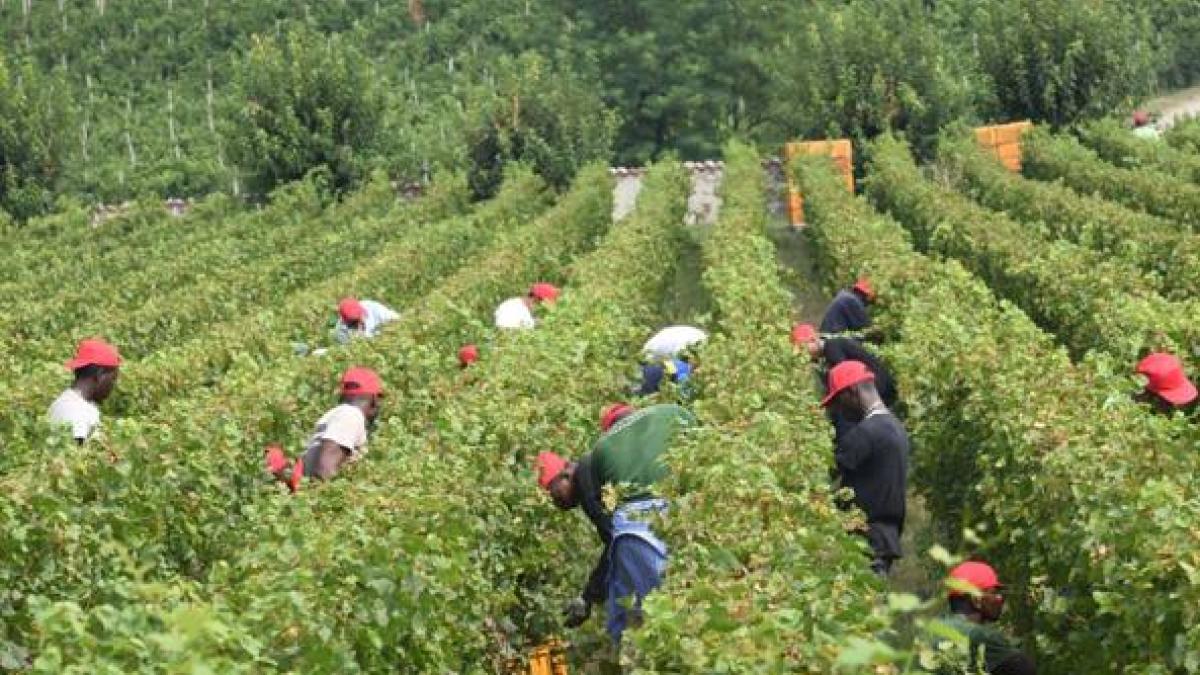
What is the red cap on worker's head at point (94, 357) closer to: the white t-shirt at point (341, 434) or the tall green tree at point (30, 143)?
the white t-shirt at point (341, 434)

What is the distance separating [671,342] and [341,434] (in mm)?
3746

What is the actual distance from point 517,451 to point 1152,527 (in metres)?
4.17

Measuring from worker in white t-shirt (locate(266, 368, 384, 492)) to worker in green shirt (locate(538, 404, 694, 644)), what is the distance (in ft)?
5.29

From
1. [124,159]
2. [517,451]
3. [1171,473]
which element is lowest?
[124,159]

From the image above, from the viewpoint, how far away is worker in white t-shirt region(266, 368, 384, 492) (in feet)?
34.8

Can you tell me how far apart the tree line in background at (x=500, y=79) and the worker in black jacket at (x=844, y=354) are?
26.8m

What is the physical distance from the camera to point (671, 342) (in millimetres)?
13883

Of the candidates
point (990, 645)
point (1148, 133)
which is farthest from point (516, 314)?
point (1148, 133)

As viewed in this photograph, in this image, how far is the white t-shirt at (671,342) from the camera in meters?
13.6

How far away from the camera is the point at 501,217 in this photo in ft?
104

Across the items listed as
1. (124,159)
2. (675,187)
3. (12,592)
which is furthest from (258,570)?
(124,159)

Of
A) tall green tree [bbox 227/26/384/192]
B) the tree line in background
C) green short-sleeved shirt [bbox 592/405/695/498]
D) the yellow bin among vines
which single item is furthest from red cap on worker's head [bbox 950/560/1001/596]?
tall green tree [bbox 227/26/384/192]

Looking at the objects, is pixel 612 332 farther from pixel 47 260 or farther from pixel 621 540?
pixel 47 260


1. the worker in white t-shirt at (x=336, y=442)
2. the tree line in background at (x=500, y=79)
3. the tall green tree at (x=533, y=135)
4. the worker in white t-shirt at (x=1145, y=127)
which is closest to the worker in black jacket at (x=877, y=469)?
the worker in white t-shirt at (x=336, y=442)
